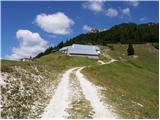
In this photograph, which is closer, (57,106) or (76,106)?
(76,106)

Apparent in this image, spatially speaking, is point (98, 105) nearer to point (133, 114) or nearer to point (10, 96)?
point (133, 114)

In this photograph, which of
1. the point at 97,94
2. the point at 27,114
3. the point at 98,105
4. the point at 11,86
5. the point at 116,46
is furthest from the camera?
the point at 116,46

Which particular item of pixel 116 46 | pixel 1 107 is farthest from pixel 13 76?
pixel 116 46

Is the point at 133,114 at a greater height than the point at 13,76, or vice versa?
the point at 13,76

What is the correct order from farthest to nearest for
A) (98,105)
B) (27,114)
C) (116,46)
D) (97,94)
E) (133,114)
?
1. (116,46)
2. (97,94)
3. (98,105)
4. (133,114)
5. (27,114)

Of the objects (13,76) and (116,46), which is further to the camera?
(116,46)

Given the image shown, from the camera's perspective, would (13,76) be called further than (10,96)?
Yes

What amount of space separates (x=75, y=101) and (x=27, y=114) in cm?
611

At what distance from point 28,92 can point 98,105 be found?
23.3ft

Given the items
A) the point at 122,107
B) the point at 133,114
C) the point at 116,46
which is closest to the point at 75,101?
the point at 122,107

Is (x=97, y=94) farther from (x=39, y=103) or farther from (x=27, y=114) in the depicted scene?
(x=27, y=114)

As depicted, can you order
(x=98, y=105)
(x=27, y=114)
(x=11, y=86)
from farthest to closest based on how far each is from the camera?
(x=11, y=86), (x=98, y=105), (x=27, y=114)

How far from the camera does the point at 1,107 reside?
74.6ft

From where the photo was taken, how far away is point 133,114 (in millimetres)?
23750
